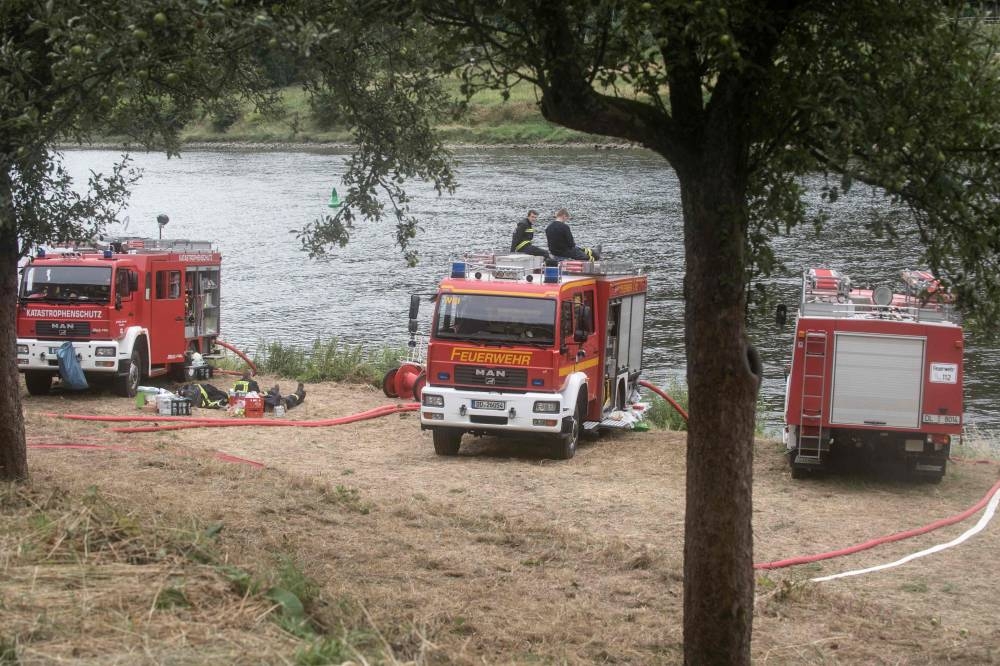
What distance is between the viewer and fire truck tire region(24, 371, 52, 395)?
20500 mm

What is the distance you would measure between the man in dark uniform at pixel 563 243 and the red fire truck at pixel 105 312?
23.8 feet

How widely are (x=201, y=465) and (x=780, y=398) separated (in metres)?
14.0

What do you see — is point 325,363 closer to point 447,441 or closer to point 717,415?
point 447,441

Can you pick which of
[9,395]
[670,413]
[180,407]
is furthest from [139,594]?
[670,413]

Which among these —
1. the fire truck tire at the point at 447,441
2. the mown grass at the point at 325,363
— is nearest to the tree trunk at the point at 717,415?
the fire truck tire at the point at 447,441

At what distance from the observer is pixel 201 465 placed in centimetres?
1305

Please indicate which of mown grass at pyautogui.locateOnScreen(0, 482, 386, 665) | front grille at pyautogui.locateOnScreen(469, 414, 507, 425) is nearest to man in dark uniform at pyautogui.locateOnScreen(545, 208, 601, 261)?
front grille at pyautogui.locateOnScreen(469, 414, 507, 425)

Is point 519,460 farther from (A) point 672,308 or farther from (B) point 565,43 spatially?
(A) point 672,308

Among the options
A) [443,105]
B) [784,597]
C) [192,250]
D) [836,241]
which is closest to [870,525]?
[784,597]

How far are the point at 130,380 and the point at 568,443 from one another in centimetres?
825

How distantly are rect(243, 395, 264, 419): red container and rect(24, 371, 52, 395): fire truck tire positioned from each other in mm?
3625

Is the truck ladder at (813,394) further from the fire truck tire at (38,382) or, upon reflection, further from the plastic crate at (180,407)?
the fire truck tire at (38,382)

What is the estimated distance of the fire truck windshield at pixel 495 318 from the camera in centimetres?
1609

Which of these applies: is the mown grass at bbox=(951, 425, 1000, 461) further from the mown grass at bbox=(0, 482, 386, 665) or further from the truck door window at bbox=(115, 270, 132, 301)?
the mown grass at bbox=(0, 482, 386, 665)
